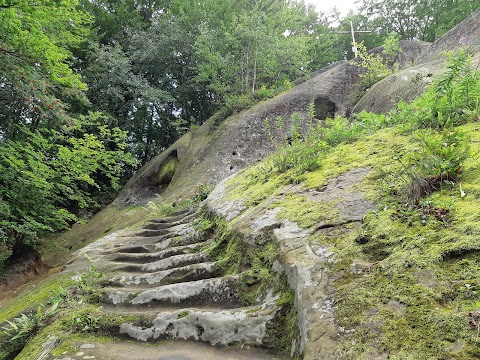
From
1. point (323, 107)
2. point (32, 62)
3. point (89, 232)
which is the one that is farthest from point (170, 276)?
point (323, 107)

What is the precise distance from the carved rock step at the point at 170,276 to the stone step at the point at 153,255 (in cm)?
65

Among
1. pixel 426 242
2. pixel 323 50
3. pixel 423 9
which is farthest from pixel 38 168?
pixel 423 9

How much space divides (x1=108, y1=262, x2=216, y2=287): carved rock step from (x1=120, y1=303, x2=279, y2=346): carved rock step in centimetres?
81

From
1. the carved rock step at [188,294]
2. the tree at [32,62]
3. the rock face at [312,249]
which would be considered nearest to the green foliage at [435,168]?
the rock face at [312,249]

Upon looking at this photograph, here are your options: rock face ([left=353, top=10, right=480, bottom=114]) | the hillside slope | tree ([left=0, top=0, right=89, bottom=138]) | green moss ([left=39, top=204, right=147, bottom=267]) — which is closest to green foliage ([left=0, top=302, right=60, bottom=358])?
the hillside slope

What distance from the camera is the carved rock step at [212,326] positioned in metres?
2.54

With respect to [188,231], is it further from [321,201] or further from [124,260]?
[321,201]

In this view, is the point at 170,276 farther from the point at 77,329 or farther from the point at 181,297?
the point at 77,329

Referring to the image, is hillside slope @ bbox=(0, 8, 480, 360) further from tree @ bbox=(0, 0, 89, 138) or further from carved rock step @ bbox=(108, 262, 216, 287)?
tree @ bbox=(0, 0, 89, 138)

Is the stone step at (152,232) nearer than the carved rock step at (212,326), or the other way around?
the carved rock step at (212,326)

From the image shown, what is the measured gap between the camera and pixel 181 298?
3.42 meters

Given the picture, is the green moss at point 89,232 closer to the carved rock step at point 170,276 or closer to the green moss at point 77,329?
the carved rock step at point 170,276

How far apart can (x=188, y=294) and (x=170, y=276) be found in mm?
698

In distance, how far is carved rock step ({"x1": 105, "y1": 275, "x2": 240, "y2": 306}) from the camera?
324cm
